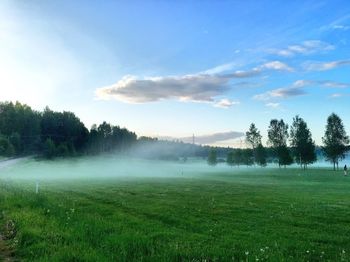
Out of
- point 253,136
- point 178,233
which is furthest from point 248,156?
point 178,233

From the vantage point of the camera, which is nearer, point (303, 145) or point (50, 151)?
point (303, 145)

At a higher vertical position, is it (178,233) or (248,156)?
(248,156)

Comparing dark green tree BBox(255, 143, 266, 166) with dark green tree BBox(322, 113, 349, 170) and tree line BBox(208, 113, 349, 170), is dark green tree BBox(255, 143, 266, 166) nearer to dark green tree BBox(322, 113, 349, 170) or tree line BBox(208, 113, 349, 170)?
tree line BBox(208, 113, 349, 170)

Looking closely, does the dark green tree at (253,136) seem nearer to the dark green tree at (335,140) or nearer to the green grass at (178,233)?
the dark green tree at (335,140)

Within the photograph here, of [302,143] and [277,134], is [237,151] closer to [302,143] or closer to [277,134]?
[277,134]

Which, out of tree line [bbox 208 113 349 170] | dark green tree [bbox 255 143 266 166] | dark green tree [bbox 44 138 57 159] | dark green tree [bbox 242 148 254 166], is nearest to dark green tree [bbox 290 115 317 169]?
tree line [bbox 208 113 349 170]

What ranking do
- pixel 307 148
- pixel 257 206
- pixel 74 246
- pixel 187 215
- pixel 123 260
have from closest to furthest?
pixel 123 260, pixel 74 246, pixel 187 215, pixel 257 206, pixel 307 148

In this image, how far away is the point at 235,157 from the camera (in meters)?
176

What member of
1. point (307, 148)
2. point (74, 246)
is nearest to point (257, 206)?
point (74, 246)

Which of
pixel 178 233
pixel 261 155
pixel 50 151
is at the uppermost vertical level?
pixel 50 151

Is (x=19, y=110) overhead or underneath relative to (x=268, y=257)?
overhead

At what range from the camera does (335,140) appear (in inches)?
4641

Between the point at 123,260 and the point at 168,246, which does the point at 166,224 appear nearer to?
the point at 168,246

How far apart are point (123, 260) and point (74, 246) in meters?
2.35
